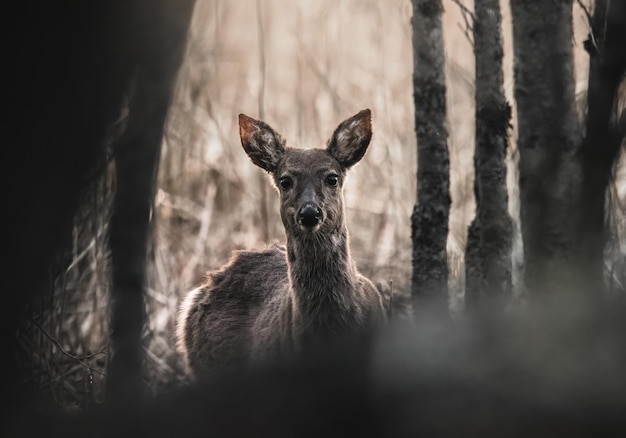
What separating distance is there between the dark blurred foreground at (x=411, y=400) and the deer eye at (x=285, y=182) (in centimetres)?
315

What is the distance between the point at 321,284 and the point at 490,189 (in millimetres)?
1772

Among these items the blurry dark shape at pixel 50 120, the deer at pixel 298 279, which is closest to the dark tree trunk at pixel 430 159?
the deer at pixel 298 279

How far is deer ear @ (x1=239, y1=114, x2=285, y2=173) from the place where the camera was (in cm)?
661

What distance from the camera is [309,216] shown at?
5.81 meters

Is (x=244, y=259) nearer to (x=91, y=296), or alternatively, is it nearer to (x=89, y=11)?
(x=91, y=296)

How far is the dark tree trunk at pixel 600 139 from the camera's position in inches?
177

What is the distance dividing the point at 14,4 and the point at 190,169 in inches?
321

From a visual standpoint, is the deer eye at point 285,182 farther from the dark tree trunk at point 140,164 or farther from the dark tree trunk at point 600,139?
the dark tree trunk at point 600,139

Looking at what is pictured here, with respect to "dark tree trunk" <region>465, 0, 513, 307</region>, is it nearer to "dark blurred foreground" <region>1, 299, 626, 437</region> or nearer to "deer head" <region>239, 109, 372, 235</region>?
"deer head" <region>239, 109, 372, 235</region>

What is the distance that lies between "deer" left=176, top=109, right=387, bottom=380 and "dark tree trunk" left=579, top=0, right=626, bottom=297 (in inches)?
65.3

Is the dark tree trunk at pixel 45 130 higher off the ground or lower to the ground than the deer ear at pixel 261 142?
lower

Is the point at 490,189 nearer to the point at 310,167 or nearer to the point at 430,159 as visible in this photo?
the point at 430,159

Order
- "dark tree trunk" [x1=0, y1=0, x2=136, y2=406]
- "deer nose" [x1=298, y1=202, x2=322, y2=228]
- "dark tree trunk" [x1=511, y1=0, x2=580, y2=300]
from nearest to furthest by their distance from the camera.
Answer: "dark tree trunk" [x1=0, y1=0, x2=136, y2=406]
"dark tree trunk" [x1=511, y1=0, x2=580, y2=300]
"deer nose" [x1=298, y1=202, x2=322, y2=228]

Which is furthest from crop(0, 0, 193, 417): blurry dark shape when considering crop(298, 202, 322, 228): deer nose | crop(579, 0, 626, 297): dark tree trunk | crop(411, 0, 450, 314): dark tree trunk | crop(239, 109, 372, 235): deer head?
crop(411, 0, 450, 314): dark tree trunk
